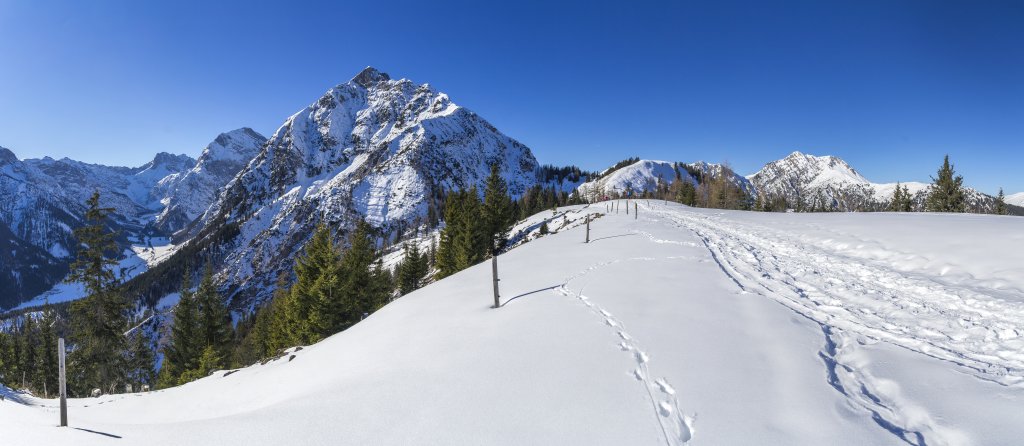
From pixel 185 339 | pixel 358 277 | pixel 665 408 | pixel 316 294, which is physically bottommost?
pixel 185 339

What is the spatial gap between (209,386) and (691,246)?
69.8 ft

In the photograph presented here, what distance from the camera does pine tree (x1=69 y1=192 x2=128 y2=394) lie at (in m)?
23.7

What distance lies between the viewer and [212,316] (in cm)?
3341

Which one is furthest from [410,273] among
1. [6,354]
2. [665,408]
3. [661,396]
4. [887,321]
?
[665,408]

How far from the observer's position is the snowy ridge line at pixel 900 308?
6828mm

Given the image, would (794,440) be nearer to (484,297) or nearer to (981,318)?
(981,318)

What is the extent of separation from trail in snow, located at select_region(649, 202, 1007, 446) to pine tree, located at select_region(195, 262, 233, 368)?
38.5m

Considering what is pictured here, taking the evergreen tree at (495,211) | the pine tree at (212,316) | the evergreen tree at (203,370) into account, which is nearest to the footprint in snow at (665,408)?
the evergreen tree at (203,370)

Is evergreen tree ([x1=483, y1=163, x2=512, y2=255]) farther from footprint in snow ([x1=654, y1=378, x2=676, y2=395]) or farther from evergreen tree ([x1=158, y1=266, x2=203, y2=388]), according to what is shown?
footprint in snow ([x1=654, y1=378, x2=676, y2=395])

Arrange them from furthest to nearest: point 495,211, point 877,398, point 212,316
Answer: point 495,211 < point 212,316 < point 877,398

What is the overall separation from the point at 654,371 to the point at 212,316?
3938cm

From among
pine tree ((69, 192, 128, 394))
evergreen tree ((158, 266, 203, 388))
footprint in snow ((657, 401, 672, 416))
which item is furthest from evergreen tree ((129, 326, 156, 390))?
footprint in snow ((657, 401, 672, 416))

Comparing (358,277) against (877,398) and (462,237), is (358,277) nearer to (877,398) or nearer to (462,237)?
(462,237)

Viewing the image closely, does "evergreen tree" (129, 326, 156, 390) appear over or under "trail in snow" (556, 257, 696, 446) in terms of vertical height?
under
